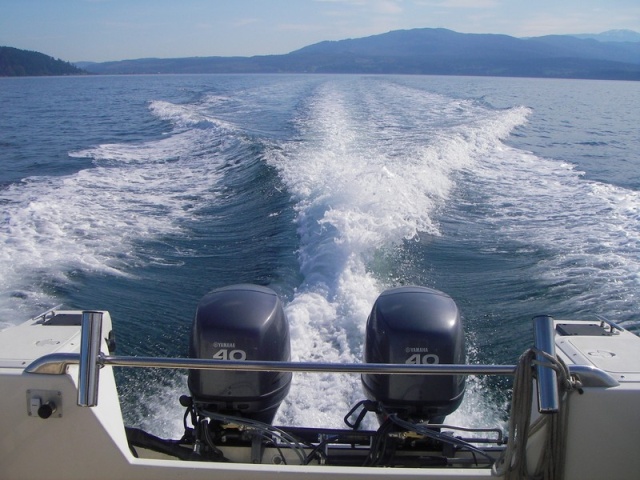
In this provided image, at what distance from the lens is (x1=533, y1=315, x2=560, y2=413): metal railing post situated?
157cm

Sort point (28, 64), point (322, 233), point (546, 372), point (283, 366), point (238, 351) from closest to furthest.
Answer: point (546, 372) → point (283, 366) → point (238, 351) → point (322, 233) → point (28, 64)

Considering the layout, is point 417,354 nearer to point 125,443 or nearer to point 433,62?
point 125,443

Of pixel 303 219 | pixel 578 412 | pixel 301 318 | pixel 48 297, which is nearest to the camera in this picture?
pixel 578 412

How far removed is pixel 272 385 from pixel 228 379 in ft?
0.58

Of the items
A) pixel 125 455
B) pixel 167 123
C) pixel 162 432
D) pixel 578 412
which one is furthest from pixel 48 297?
pixel 167 123

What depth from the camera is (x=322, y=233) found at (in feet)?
20.2

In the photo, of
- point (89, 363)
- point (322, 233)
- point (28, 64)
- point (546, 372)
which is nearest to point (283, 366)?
point (89, 363)

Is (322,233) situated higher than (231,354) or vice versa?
(231,354)

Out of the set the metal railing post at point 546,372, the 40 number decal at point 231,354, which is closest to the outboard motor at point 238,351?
the 40 number decal at point 231,354

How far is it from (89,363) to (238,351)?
2.77 feet

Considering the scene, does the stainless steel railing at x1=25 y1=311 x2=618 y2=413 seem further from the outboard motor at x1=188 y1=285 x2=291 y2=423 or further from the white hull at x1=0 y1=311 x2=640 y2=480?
the outboard motor at x1=188 y1=285 x2=291 y2=423

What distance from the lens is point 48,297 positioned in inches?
209

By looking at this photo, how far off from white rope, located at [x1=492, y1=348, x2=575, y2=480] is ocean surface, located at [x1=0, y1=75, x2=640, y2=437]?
1718mm

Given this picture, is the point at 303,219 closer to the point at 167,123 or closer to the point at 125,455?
the point at 125,455
